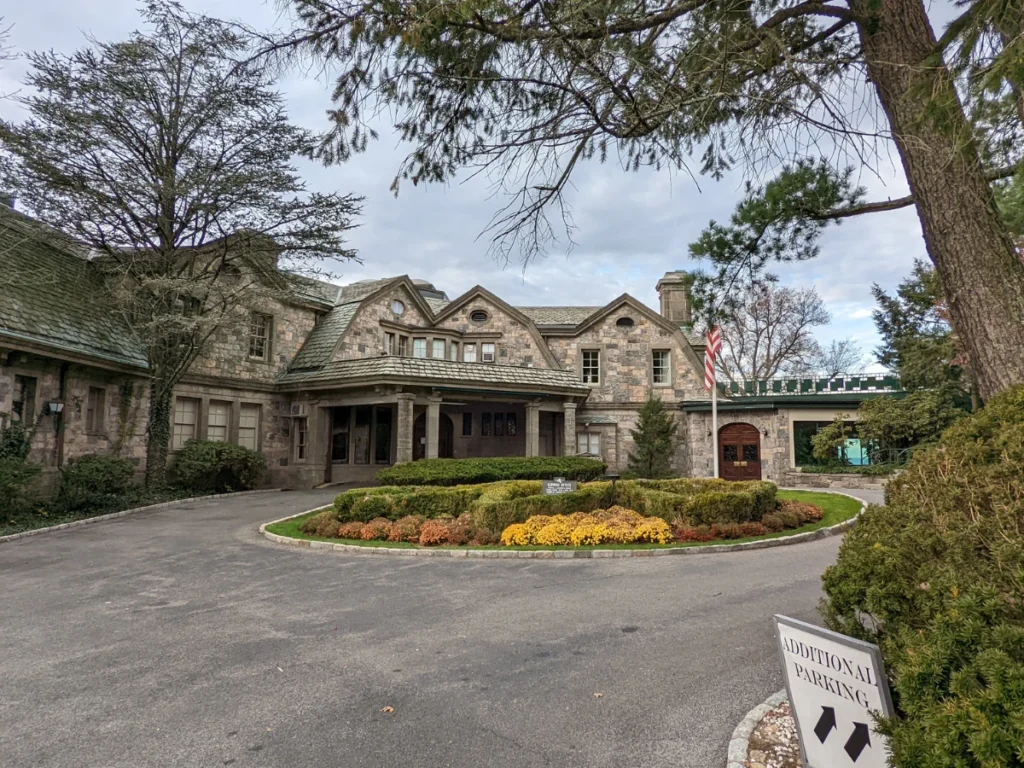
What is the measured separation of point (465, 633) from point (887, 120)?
237 inches

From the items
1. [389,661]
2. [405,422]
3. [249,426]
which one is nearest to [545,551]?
[389,661]

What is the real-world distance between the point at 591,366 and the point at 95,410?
18.9 m

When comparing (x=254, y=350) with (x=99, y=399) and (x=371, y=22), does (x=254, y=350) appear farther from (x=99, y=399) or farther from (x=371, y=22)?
(x=371, y=22)

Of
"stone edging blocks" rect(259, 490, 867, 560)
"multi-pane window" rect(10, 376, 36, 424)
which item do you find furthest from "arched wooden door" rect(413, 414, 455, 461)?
"stone edging blocks" rect(259, 490, 867, 560)

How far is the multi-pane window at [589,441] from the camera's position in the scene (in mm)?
26562

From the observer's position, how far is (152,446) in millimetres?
17578

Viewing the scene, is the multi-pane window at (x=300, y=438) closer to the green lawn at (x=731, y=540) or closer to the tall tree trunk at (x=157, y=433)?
the tall tree trunk at (x=157, y=433)

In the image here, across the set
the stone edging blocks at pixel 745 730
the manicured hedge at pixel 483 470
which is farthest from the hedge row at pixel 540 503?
the stone edging blocks at pixel 745 730

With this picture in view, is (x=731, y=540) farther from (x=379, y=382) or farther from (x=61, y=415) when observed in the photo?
(x=61, y=415)

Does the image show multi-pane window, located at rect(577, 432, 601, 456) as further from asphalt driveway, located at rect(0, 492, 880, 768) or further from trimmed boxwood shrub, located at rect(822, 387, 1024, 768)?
trimmed boxwood shrub, located at rect(822, 387, 1024, 768)

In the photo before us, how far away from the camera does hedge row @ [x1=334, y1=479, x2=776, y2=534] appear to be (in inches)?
443

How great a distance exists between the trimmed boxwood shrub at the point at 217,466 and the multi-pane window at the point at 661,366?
55.5 ft

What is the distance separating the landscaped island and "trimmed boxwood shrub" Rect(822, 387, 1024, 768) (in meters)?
6.91

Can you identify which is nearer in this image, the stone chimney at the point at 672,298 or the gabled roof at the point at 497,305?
the gabled roof at the point at 497,305
